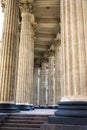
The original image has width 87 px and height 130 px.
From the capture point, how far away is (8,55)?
10.8 metres

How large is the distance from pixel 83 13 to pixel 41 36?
66.0ft

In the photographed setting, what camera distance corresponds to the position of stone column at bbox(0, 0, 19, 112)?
33.2 ft

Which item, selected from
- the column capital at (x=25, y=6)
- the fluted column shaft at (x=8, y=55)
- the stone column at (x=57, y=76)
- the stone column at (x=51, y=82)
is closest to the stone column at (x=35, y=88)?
the stone column at (x=51, y=82)

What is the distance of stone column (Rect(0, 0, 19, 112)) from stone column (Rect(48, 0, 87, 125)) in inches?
183

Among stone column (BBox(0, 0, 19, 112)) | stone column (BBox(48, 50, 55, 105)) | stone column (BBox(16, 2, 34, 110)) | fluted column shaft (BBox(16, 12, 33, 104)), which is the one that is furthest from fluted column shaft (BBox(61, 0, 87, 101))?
stone column (BBox(48, 50, 55, 105))

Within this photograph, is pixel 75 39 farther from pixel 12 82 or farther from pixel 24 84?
pixel 24 84

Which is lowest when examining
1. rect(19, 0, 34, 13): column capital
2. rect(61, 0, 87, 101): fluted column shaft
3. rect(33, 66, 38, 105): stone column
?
rect(33, 66, 38, 105): stone column

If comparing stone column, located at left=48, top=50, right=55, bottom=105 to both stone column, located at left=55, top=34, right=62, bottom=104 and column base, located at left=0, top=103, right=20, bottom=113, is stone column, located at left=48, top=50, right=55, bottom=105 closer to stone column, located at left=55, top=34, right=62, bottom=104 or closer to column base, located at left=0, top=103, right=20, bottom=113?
stone column, located at left=55, top=34, right=62, bottom=104

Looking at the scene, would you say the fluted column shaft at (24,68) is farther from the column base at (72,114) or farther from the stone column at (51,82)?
the column base at (72,114)

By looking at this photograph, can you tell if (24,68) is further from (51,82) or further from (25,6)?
(51,82)

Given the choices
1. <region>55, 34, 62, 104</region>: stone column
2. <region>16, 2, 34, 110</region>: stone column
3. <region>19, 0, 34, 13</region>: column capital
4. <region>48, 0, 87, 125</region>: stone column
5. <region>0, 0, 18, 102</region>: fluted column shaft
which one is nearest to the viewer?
<region>48, 0, 87, 125</region>: stone column

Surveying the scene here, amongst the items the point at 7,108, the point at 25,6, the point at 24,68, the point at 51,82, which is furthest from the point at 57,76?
the point at 7,108

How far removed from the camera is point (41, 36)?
26516mm

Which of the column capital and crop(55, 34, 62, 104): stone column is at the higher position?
the column capital
